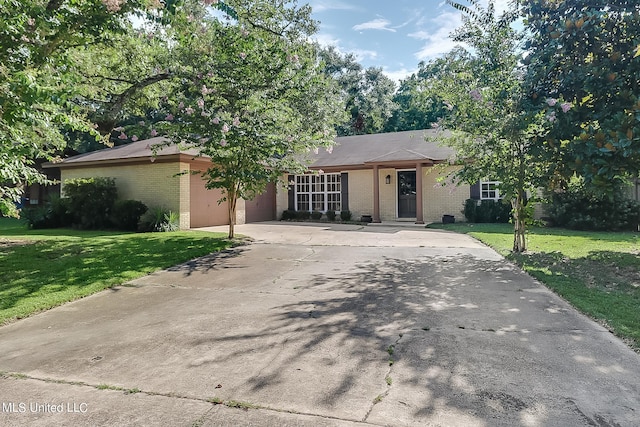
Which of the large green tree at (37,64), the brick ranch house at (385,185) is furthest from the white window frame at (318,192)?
the large green tree at (37,64)

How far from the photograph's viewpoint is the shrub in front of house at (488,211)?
1582 centimetres

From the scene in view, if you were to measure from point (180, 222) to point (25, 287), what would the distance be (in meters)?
8.11

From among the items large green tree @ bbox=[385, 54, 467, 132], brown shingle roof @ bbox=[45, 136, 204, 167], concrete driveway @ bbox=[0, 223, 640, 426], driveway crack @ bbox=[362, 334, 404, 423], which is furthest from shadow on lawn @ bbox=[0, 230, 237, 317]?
large green tree @ bbox=[385, 54, 467, 132]

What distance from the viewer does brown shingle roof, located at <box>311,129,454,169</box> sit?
55.6 feet

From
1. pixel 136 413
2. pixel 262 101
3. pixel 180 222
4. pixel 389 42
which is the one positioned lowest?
pixel 136 413

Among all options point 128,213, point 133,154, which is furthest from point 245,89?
point 133,154

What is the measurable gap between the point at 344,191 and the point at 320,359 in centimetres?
1598

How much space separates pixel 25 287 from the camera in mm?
5926

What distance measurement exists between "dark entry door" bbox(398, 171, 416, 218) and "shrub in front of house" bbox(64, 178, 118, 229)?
41.5 ft

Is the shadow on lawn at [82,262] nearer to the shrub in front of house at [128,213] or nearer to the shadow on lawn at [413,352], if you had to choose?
the shrub in front of house at [128,213]

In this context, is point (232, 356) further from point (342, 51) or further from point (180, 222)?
point (342, 51)

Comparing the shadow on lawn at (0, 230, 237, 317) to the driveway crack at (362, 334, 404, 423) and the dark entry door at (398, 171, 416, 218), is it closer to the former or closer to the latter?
the driveway crack at (362, 334, 404, 423)

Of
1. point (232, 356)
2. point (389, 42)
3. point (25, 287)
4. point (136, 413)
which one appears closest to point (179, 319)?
point (232, 356)

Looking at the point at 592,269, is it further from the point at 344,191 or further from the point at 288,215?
the point at 288,215
